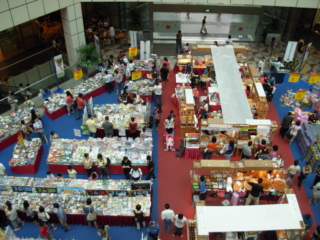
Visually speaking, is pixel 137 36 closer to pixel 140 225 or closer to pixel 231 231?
pixel 140 225

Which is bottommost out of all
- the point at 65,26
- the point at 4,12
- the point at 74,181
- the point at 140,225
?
the point at 140,225

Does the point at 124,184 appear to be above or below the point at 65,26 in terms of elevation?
below

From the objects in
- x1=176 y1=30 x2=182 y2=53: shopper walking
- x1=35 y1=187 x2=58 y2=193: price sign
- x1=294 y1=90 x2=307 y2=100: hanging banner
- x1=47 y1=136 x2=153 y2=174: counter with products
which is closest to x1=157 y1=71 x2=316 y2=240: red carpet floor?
x1=47 y1=136 x2=153 y2=174: counter with products

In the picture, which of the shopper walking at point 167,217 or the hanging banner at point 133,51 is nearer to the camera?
the shopper walking at point 167,217

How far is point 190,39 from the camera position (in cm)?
2427

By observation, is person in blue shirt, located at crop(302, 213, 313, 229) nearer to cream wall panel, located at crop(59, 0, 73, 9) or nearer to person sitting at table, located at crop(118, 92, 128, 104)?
person sitting at table, located at crop(118, 92, 128, 104)

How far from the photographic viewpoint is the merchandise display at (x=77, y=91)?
16734 mm

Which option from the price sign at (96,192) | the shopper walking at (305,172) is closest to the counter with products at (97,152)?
the price sign at (96,192)

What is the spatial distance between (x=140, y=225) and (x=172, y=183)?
2.43 m

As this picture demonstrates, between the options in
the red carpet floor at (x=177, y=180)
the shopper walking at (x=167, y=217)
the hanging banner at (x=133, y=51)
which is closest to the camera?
the shopper walking at (x=167, y=217)

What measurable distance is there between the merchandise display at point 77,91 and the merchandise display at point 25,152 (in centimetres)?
250

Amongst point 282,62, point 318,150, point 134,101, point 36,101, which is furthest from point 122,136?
point 282,62

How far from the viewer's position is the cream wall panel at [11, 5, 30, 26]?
50.9 feet

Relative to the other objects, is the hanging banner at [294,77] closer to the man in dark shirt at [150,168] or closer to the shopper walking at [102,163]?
the man in dark shirt at [150,168]
